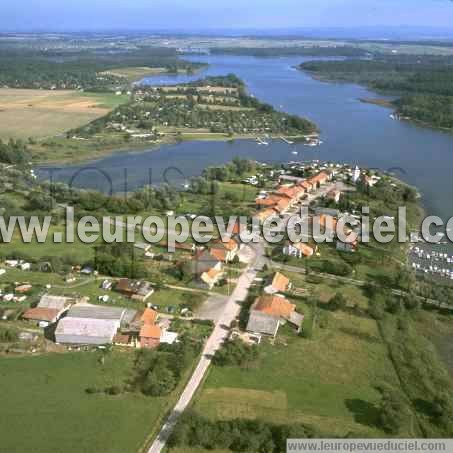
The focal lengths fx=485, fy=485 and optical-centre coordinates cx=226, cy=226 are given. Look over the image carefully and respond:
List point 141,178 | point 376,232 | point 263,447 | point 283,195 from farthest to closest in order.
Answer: point 141,178, point 283,195, point 376,232, point 263,447

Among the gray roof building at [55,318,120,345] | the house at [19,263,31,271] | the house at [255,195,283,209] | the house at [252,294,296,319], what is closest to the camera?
the gray roof building at [55,318,120,345]

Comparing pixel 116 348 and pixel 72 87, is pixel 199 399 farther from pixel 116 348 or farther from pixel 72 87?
pixel 72 87

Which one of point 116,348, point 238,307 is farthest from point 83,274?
point 238,307

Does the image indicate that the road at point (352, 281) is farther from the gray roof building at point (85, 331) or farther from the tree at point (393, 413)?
the gray roof building at point (85, 331)

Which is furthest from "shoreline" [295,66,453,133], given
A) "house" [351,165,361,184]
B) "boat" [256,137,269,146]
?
"house" [351,165,361,184]

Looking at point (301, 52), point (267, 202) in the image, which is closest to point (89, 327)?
point (267, 202)

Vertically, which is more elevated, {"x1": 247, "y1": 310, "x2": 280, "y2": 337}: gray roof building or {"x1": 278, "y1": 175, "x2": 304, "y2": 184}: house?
{"x1": 278, "y1": 175, "x2": 304, "y2": 184}: house

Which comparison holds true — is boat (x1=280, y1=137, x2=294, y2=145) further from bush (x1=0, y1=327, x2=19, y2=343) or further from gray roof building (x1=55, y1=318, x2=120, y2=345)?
bush (x1=0, y1=327, x2=19, y2=343)

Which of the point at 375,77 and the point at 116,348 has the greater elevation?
the point at 375,77
